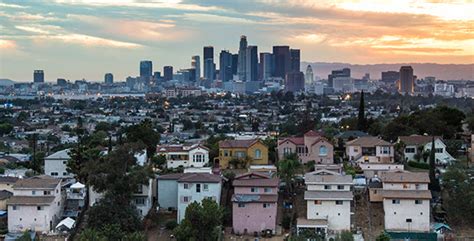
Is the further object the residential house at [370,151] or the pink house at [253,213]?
the residential house at [370,151]

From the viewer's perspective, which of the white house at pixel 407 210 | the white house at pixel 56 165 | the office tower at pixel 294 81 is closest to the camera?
the white house at pixel 407 210

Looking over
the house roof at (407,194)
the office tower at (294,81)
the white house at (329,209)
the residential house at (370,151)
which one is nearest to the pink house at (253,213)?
the white house at (329,209)

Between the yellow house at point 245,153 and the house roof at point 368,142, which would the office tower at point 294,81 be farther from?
the yellow house at point 245,153

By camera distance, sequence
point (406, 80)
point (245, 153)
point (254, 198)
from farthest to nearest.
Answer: point (406, 80), point (245, 153), point (254, 198)

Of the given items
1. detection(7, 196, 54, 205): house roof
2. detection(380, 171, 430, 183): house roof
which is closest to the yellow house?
detection(380, 171, 430, 183): house roof

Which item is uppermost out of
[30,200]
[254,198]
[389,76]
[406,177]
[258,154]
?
[389,76]

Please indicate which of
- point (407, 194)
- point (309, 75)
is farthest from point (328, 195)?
point (309, 75)

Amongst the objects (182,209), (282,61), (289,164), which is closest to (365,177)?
(289,164)

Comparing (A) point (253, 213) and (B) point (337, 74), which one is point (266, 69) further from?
(A) point (253, 213)
